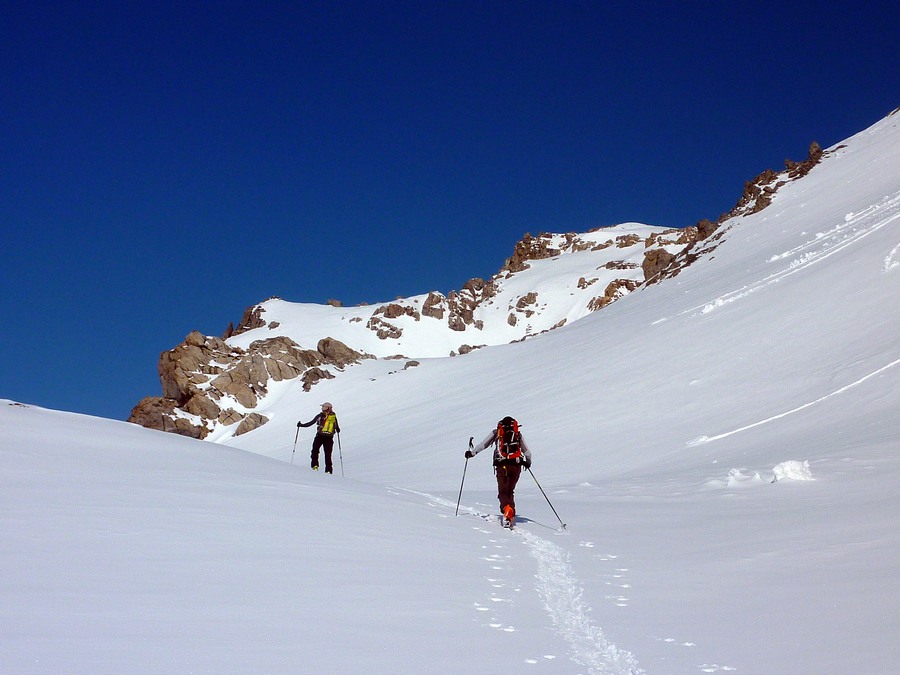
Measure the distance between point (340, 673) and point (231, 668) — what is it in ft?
2.20

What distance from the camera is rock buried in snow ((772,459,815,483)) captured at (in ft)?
46.5

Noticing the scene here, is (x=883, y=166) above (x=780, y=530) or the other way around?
above

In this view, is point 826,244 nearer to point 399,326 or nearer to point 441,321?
point 399,326

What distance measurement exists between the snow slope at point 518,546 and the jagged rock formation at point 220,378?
35.8m

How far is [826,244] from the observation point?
40.2 meters

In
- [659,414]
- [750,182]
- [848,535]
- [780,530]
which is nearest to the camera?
[848,535]

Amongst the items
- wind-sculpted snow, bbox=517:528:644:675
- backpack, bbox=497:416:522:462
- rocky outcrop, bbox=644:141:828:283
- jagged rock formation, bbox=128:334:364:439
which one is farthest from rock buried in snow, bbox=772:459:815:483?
jagged rock formation, bbox=128:334:364:439

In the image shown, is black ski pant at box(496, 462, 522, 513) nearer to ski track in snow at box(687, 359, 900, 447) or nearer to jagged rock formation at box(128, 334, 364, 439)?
ski track in snow at box(687, 359, 900, 447)

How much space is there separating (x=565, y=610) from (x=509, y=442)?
6.42m

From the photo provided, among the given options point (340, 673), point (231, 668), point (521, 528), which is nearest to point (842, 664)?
point (340, 673)

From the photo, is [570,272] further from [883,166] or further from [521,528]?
[521,528]

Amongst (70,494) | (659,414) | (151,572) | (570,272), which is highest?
(570,272)

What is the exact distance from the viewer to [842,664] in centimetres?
543

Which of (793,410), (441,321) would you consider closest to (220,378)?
(441,321)
